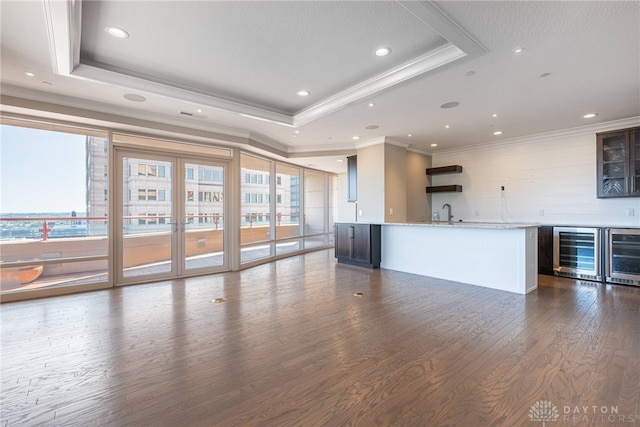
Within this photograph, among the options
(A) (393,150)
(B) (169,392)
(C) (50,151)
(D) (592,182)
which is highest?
(A) (393,150)

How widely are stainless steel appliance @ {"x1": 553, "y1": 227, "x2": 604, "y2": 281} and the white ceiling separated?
1.97 metres

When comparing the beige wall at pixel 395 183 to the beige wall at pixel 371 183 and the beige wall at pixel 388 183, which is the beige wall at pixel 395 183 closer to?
the beige wall at pixel 388 183

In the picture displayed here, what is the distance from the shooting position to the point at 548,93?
4.00 m

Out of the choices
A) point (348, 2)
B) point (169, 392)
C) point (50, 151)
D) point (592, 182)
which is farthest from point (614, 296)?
point (50, 151)

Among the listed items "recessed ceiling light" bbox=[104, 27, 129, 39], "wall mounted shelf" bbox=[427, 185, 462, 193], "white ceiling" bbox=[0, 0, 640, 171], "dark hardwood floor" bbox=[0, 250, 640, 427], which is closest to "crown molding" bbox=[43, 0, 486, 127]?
"white ceiling" bbox=[0, 0, 640, 171]

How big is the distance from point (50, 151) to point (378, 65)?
16.3ft

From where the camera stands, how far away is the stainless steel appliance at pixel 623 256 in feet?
15.5

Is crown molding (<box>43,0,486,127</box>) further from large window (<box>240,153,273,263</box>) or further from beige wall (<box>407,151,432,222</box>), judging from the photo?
beige wall (<box>407,151,432,222</box>)

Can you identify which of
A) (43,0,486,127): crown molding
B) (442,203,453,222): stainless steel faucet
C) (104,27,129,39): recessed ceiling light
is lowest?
(442,203,453,222): stainless steel faucet

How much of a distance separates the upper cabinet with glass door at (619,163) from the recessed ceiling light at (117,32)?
288 inches

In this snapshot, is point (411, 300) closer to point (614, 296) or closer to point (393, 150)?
point (614, 296)

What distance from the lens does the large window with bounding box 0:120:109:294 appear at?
13.8 ft

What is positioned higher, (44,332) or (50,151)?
(50,151)

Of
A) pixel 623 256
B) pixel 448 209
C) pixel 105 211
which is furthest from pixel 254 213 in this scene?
pixel 623 256
